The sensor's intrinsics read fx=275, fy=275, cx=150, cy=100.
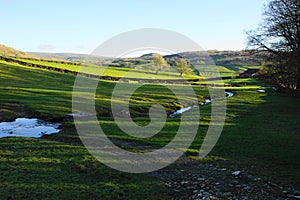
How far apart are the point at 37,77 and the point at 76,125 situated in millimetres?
48851

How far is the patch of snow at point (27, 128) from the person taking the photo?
1018 inches

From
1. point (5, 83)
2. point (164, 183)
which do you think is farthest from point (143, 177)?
point (5, 83)

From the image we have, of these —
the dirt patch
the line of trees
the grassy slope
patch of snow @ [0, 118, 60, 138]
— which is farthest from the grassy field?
the line of trees

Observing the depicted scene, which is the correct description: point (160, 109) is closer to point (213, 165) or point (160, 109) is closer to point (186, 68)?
point (213, 165)

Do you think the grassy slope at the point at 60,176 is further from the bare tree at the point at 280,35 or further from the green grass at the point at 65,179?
the bare tree at the point at 280,35

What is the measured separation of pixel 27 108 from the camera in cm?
3688

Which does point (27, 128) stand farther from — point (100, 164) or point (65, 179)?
point (65, 179)

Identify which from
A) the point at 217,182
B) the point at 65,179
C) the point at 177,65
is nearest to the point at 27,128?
the point at 65,179

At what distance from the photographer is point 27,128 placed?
28.3 meters

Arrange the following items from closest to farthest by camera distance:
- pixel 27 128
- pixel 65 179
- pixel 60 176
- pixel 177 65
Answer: pixel 65 179 < pixel 60 176 < pixel 27 128 < pixel 177 65

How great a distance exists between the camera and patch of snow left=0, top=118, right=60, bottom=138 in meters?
25.9

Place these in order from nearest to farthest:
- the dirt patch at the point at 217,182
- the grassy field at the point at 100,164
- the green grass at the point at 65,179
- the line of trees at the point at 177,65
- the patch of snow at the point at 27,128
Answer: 1. the green grass at the point at 65,179
2. the dirt patch at the point at 217,182
3. the grassy field at the point at 100,164
4. the patch of snow at the point at 27,128
5. the line of trees at the point at 177,65

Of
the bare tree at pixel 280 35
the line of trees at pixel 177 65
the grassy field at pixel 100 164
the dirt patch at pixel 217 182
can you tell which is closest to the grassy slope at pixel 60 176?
the grassy field at pixel 100 164

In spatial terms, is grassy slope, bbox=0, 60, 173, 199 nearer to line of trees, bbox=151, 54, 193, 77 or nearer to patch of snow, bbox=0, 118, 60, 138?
patch of snow, bbox=0, 118, 60, 138
